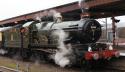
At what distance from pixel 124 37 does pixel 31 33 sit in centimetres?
4169

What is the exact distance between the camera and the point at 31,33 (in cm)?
1916

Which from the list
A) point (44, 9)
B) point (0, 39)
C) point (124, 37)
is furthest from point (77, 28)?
point (124, 37)

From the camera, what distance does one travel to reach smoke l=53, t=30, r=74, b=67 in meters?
15.0

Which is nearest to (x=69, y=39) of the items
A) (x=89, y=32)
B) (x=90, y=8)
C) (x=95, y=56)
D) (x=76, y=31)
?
(x=76, y=31)

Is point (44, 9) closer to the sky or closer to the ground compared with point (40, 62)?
closer to the sky

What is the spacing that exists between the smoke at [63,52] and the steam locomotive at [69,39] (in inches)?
6.2

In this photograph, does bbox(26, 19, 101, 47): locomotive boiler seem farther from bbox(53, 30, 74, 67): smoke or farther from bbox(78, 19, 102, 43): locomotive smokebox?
bbox(53, 30, 74, 67): smoke

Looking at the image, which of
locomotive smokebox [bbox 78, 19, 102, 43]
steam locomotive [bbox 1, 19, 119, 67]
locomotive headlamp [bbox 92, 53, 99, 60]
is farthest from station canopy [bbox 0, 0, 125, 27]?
locomotive headlamp [bbox 92, 53, 99, 60]

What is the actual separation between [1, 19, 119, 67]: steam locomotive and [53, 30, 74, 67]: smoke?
158mm

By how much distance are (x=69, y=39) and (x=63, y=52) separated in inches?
28.7

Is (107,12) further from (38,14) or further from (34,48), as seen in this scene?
(34,48)

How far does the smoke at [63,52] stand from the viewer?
15.0 meters

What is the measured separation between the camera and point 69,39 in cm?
1535

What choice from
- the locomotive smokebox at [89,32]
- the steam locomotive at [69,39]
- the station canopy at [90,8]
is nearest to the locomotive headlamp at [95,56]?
the steam locomotive at [69,39]
